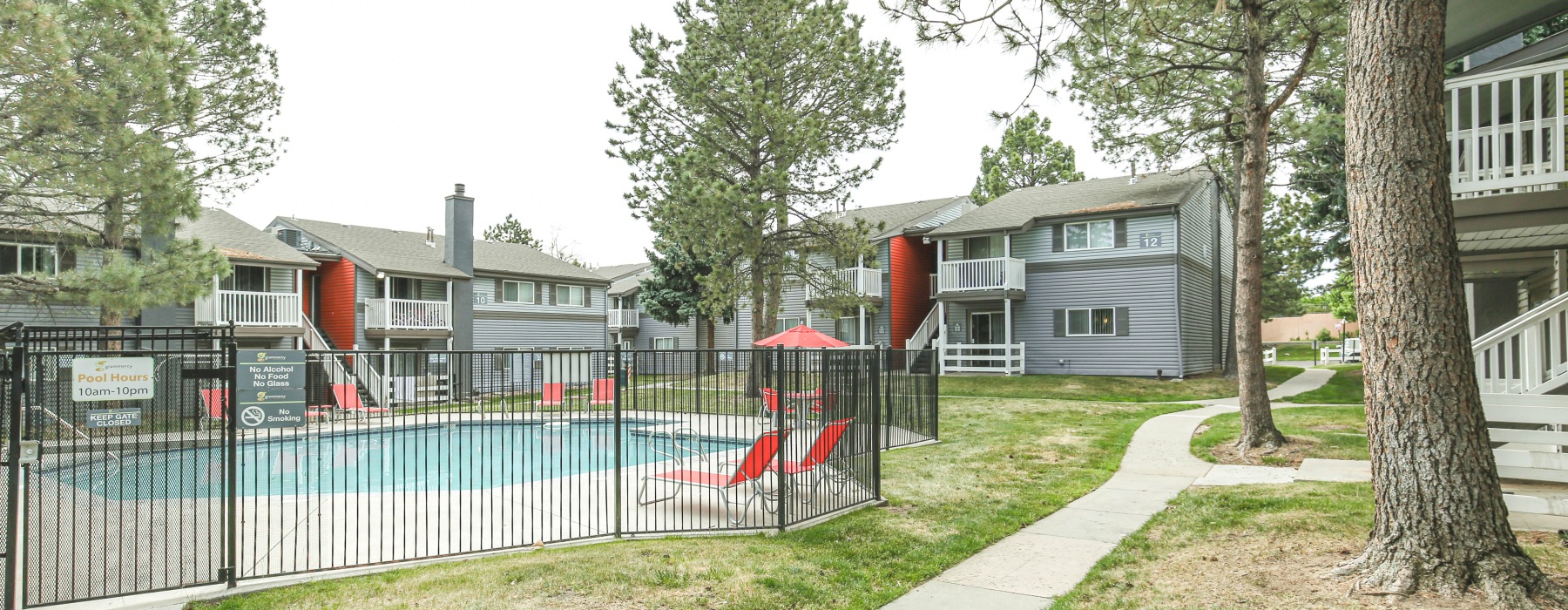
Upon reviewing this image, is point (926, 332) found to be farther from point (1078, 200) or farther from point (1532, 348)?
point (1532, 348)

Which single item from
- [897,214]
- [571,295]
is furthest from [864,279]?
[571,295]

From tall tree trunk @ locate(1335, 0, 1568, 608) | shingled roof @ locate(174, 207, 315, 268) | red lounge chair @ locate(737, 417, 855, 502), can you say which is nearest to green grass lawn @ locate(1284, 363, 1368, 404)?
red lounge chair @ locate(737, 417, 855, 502)

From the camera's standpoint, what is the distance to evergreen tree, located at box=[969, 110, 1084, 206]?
50719 mm

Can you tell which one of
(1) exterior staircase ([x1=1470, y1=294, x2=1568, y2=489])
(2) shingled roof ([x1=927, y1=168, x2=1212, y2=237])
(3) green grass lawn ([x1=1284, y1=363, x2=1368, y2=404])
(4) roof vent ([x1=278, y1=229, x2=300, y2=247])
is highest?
(2) shingled roof ([x1=927, y1=168, x2=1212, y2=237])

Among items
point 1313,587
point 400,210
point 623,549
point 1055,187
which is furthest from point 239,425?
point 400,210

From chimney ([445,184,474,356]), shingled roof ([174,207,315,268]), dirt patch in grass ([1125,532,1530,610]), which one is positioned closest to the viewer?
dirt patch in grass ([1125,532,1530,610])

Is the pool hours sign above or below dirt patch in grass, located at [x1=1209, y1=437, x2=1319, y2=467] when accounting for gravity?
above

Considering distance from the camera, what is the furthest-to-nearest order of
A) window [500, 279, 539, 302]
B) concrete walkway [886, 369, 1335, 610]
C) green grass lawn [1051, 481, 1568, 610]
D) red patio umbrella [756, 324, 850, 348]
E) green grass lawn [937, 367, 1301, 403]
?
window [500, 279, 539, 302] → green grass lawn [937, 367, 1301, 403] → red patio umbrella [756, 324, 850, 348] → concrete walkway [886, 369, 1335, 610] → green grass lawn [1051, 481, 1568, 610]

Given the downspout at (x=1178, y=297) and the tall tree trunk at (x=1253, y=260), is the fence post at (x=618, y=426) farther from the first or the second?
the downspout at (x=1178, y=297)

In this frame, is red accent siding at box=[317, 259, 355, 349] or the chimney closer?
red accent siding at box=[317, 259, 355, 349]

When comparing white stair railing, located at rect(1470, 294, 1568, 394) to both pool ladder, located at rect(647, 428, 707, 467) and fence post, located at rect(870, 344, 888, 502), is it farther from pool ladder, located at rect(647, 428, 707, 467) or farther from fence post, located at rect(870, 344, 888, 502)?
pool ladder, located at rect(647, 428, 707, 467)

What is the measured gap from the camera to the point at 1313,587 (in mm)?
4945

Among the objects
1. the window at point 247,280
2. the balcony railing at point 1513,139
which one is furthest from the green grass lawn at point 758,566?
the window at point 247,280

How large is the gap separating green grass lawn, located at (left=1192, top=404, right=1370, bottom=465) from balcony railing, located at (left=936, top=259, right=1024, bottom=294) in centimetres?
992
